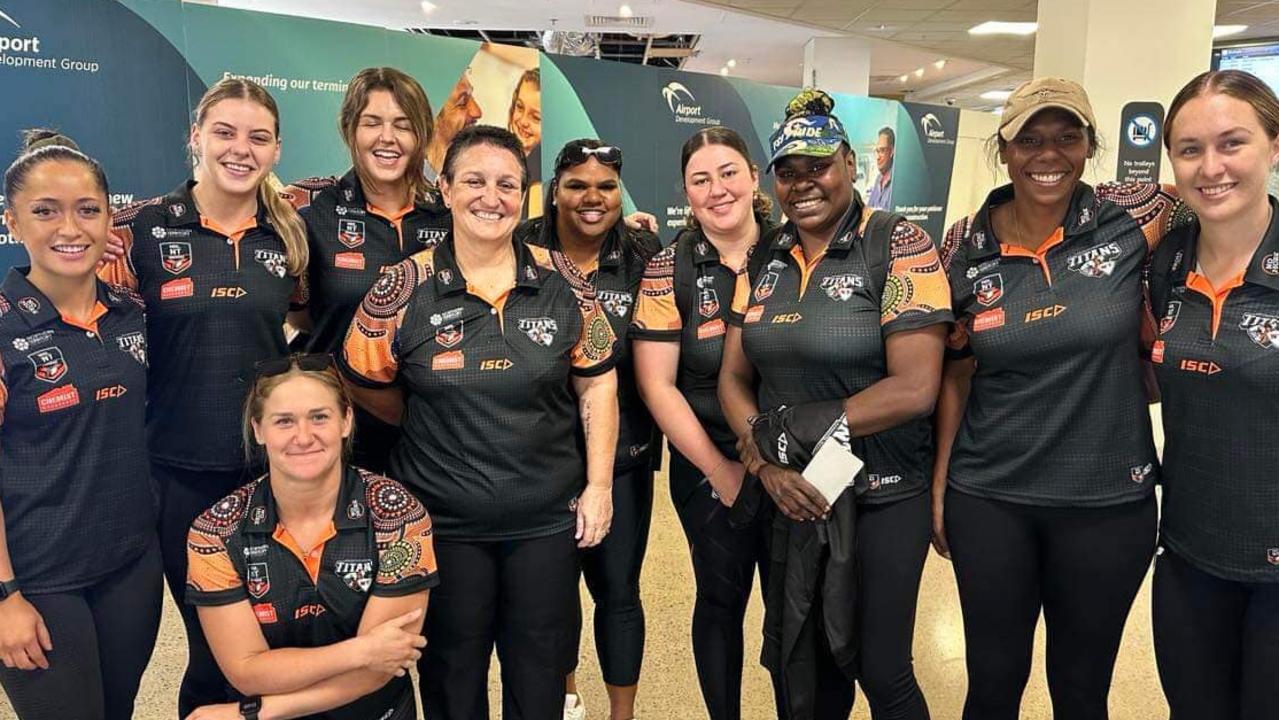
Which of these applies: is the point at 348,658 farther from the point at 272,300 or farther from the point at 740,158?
the point at 740,158

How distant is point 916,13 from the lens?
407 inches

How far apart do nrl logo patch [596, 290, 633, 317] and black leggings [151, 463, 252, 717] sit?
1027 millimetres

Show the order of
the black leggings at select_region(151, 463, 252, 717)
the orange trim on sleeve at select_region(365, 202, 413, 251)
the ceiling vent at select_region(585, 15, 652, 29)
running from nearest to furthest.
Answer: the black leggings at select_region(151, 463, 252, 717)
the orange trim on sleeve at select_region(365, 202, 413, 251)
the ceiling vent at select_region(585, 15, 652, 29)

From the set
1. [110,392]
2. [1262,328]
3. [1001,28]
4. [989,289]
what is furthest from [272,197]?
[1001,28]

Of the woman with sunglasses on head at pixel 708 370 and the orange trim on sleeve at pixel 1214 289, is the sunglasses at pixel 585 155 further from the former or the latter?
the orange trim on sleeve at pixel 1214 289

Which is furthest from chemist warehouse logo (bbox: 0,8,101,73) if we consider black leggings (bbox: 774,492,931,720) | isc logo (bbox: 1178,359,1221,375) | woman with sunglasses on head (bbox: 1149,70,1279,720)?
isc logo (bbox: 1178,359,1221,375)

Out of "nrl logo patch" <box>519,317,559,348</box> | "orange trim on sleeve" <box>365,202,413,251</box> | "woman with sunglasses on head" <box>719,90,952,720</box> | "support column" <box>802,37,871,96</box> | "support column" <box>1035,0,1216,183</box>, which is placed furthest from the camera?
"support column" <box>802,37,871,96</box>

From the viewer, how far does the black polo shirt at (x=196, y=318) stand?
6.64 feet

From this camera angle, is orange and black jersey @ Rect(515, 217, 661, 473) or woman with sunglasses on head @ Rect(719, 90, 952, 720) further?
orange and black jersey @ Rect(515, 217, 661, 473)

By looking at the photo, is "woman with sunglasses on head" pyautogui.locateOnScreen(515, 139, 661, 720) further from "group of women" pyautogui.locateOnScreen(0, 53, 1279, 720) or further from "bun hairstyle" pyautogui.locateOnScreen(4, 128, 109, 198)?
"bun hairstyle" pyautogui.locateOnScreen(4, 128, 109, 198)

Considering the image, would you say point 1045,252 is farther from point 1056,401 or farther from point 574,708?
point 574,708

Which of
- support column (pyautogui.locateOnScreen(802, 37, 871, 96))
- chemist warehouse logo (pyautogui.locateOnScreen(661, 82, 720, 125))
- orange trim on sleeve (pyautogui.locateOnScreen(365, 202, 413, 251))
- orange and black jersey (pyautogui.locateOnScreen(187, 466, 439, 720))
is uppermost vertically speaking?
support column (pyautogui.locateOnScreen(802, 37, 871, 96))

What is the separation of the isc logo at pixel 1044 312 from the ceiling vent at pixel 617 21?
10.2m

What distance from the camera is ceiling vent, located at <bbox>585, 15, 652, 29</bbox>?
1111 centimetres
